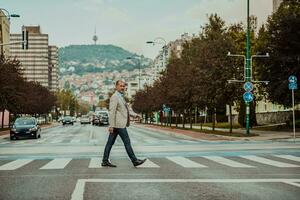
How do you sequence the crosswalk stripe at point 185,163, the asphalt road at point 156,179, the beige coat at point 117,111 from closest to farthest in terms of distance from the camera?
the asphalt road at point 156,179
the beige coat at point 117,111
the crosswalk stripe at point 185,163

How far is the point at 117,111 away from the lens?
14.4 meters

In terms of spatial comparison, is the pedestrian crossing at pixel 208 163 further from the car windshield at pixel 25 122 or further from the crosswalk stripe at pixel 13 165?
the car windshield at pixel 25 122

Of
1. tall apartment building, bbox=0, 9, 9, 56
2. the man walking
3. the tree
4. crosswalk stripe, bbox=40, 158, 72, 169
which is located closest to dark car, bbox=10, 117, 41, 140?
the tree

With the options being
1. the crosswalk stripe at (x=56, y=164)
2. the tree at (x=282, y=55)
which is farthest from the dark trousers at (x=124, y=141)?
the tree at (x=282, y=55)

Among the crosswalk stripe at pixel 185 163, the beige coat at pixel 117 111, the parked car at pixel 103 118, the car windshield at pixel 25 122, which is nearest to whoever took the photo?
the beige coat at pixel 117 111

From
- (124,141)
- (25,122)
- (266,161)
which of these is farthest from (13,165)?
(25,122)

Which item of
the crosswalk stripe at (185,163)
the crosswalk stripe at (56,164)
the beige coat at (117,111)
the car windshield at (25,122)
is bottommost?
the crosswalk stripe at (56,164)

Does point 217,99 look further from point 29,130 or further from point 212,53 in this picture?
point 29,130

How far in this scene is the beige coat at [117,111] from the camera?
14.3 m

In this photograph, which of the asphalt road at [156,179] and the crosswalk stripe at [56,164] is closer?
the asphalt road at [156,179]

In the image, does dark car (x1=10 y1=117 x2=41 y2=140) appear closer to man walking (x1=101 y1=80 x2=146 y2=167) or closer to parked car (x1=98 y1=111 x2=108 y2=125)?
man walking (x1=101 y1=80 x2=146 y2=167)

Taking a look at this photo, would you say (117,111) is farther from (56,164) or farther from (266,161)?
(266,161)

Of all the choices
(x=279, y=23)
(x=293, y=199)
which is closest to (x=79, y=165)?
(x=293, y=199)

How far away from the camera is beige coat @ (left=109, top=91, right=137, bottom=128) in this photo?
14.3m
